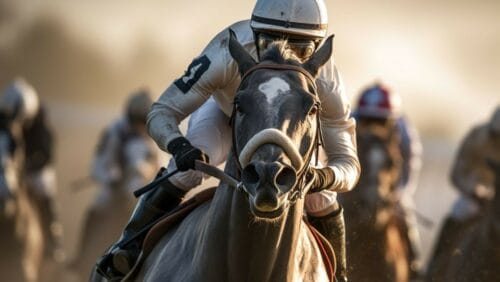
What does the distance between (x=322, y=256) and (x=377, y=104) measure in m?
10.5

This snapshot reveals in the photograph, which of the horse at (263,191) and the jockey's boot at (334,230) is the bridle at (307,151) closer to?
the horse at (263,191)

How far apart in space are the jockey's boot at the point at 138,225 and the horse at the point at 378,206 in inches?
240

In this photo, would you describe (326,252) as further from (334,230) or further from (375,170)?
(375,170)

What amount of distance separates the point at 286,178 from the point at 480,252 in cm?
821

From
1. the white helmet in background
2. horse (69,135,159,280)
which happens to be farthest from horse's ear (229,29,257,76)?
horse (69,135,159,280)

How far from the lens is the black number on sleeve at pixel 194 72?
382 inches

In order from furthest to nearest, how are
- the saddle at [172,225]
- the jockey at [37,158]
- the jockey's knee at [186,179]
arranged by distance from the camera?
the jockey at [37,158], the jockey's knee at [186,179], the saddle at [172,225]

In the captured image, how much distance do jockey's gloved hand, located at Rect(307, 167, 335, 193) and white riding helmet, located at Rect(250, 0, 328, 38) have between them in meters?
0.89

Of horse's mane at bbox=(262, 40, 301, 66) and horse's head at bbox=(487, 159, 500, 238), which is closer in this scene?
horse's mane at bbox=(262, 40, 301, 66)

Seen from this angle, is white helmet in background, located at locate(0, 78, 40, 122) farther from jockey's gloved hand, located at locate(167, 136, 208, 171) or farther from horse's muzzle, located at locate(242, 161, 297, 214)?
horse's muzzle, located at locate(242, 161, 297, 214)

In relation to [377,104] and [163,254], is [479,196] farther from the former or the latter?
[163,254]

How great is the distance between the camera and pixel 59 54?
58.2 meters

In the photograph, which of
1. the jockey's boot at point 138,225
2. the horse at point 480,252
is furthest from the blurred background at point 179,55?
the jockey's boot at point 138,225

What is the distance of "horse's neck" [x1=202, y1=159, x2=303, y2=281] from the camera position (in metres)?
8.83
